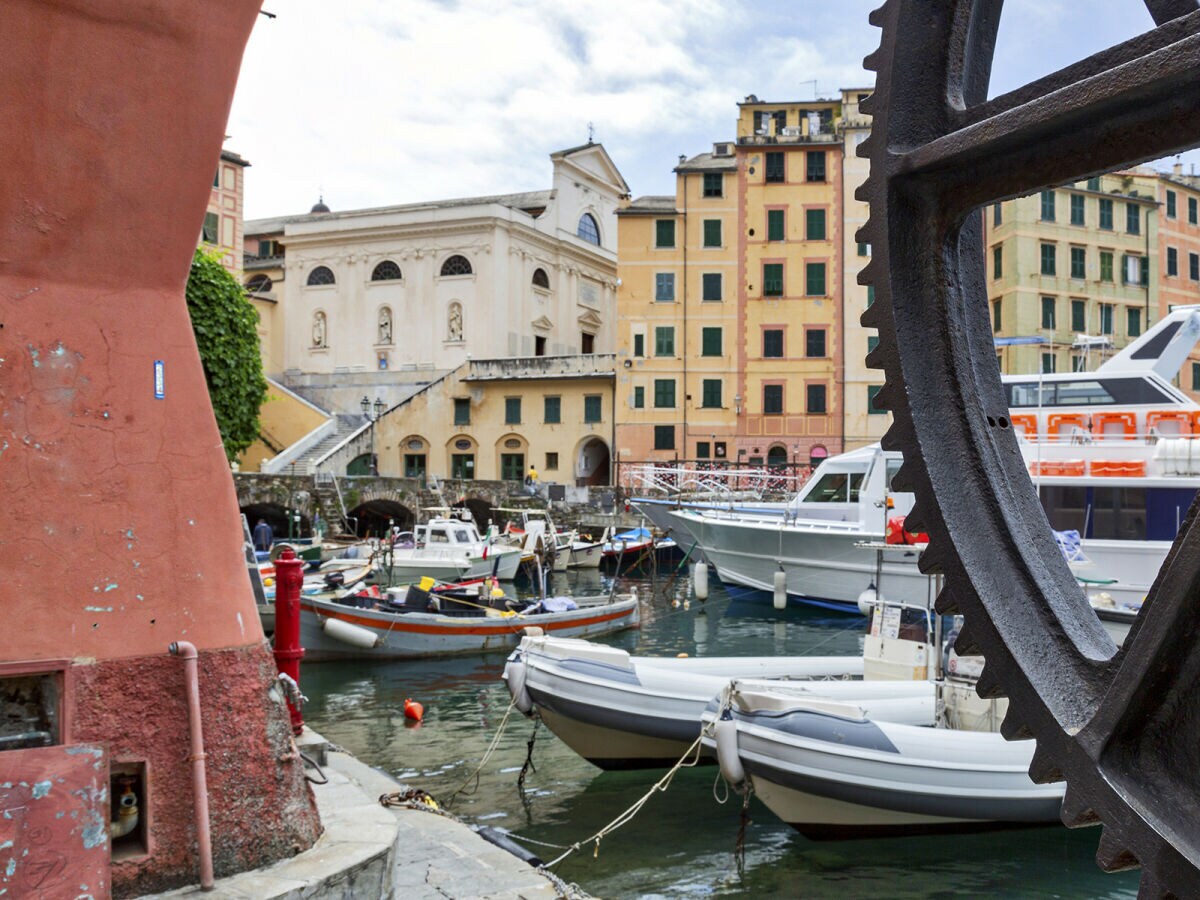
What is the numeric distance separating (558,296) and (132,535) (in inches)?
2039

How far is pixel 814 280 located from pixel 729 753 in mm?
34791

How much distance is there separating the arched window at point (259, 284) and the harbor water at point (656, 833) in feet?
148

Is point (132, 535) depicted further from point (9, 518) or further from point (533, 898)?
point (533, 898)

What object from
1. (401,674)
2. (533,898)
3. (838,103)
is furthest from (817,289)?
(533,898)

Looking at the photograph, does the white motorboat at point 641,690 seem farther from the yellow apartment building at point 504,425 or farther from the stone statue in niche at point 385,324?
the stone statue in niche at point 385,324

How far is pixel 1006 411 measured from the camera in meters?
2.60

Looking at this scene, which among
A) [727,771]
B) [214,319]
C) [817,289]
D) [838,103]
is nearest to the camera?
[727,771]

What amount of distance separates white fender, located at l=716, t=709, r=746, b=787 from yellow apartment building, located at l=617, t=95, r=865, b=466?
32.8 m

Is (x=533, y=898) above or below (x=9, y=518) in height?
below

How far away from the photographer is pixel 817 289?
141 feet

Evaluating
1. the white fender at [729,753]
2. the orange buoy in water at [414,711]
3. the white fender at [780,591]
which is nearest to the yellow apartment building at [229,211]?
the white fender at [780,591]

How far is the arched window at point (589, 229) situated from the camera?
57.9m

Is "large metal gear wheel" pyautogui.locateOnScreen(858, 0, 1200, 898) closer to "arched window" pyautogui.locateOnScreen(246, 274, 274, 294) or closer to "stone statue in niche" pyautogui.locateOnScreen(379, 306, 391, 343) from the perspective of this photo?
"stone statue in niche" pyautogui.locateOnScreen(379, 306, 391, 343)

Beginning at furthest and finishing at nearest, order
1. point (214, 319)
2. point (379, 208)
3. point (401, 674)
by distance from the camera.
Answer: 1. point (379, 208)
2. point (214, 319)
3. point (401, 674)
